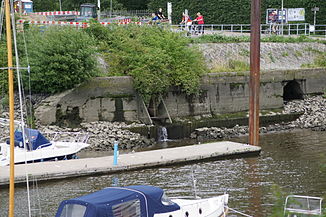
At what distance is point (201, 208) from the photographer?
17922 mm

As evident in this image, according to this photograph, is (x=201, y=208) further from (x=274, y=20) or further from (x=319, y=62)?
(x=274, y=20)

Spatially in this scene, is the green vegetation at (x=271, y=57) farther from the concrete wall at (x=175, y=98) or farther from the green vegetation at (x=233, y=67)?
the concrete wall at (x=175, y=98)

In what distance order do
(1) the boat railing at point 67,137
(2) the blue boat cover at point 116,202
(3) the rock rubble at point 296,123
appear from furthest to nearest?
(3) the rock rubble at point 296,123
(1) the boat railing at point 67,137
(2) the blue boat cover at point 116,202

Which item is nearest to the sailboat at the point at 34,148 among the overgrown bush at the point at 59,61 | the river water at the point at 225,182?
the river water at the point at 225,182

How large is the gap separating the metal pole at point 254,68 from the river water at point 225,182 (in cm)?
140

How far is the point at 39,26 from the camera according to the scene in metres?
41.2

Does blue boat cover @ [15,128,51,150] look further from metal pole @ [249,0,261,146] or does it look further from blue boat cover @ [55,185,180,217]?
blue boat cover @ [55,185,180,217]

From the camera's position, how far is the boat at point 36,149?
86.5 feet

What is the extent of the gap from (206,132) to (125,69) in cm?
606

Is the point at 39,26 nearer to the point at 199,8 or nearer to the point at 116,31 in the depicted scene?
the point at 116,31

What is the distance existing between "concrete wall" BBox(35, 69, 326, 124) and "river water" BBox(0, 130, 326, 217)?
8.69 metres

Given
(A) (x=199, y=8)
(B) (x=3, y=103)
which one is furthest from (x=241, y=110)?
(A) (x=199, y=8)

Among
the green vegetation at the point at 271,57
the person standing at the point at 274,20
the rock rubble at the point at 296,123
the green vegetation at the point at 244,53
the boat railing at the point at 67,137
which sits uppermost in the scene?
the person standing at the point at 274,20

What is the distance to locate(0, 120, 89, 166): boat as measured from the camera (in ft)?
86.5
